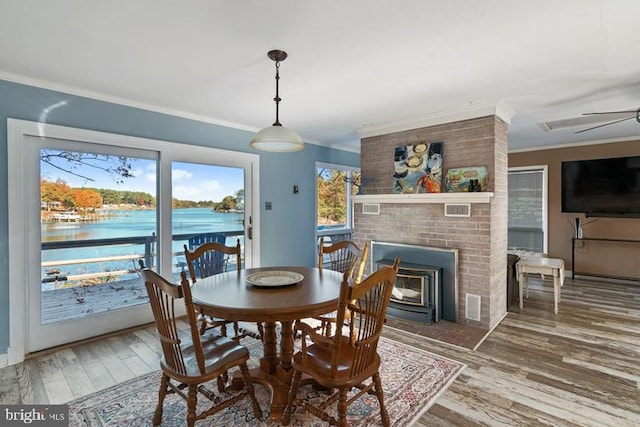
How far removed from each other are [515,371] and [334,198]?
382 centimetres

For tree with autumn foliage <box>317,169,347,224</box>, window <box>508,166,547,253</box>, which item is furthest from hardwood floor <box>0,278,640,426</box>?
tree with autumn foliage <box>317,169,347,224</box>

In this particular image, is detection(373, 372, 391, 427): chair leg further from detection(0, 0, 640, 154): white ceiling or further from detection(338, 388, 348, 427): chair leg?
detection(0, 0, 640, 154): white ceiling

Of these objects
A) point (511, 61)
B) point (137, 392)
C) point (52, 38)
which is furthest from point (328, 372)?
point (52, 38)

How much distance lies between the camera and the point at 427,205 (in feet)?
12.5

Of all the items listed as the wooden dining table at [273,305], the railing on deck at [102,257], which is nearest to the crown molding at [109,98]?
the railing on deck at [102,257]

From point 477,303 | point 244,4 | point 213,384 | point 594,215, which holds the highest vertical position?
point 244,4

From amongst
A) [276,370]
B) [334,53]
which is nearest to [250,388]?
[276,370]

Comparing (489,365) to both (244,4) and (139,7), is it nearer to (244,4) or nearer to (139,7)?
(244,4)

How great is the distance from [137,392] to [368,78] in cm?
298

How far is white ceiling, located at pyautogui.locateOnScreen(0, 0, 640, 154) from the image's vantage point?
1793 millimetres

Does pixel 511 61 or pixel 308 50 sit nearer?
pixel 308 50

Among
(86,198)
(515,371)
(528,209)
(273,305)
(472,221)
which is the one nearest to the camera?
(273,305)

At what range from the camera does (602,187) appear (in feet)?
17.1

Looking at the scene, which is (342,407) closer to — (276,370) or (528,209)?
(276,370)
